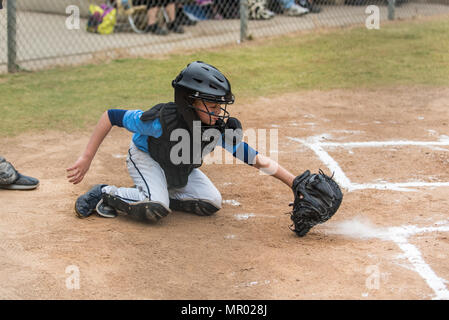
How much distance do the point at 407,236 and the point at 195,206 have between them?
4.54ft

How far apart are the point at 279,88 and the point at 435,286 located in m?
4.58

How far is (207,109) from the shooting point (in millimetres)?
3904

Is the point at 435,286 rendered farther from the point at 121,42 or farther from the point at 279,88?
the point at 121,42

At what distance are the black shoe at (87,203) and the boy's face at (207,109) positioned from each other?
883 millimetres

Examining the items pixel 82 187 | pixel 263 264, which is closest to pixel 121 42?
pixel 82 187

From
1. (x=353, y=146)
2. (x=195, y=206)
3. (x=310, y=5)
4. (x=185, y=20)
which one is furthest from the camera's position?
(x=310, y=5)

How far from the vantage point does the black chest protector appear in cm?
401

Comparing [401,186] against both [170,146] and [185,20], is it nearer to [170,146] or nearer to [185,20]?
[170,146]

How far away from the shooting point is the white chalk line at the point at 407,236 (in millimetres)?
3275

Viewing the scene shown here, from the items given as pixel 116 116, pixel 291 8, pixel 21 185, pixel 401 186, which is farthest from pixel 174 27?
pixel 116 116

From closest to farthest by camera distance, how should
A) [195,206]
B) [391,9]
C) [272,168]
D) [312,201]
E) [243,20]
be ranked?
[312,201] → [272,168] → [195,206] → [243,20] → [391,9]

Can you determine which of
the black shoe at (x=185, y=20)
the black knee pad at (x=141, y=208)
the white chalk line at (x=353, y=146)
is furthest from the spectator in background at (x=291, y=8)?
the black knee pad at (x=141, y=208)

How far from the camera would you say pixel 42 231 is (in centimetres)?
392

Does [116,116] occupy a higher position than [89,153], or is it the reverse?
[116,116]
